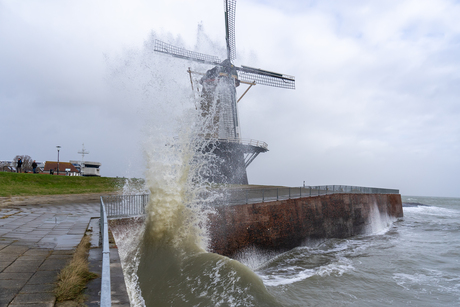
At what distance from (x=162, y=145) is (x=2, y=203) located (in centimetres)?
1277

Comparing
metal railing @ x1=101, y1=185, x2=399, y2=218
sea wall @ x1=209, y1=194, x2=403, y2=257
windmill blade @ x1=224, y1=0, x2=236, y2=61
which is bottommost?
sea wall @ x1=209, y1=194, x2=403, y2=257

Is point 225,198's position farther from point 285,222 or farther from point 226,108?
point 226,108

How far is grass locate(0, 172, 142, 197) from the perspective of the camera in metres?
22.7

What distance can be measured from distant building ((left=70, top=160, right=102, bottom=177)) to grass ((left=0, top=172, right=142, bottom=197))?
58.3ft

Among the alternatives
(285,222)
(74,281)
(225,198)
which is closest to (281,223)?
(285,222)

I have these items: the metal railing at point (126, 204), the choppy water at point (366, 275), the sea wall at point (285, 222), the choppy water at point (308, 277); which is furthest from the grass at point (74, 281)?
the sea wall at point (285, 222)

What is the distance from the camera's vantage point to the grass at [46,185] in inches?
894

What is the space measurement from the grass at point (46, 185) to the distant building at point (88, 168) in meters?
17.8

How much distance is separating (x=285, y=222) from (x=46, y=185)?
22828mm

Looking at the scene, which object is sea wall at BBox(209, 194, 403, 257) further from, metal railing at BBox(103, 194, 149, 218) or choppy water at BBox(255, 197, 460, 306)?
metal railing at BBox(103, 194, 149, 218)

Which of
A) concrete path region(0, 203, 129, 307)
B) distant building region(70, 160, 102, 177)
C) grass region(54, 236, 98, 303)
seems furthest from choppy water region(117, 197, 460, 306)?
distant building region(70, 160, 102, 177)

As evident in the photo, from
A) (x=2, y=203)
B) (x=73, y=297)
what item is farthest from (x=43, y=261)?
(x=2, y=203)

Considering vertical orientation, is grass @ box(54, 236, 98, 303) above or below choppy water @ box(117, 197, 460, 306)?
above

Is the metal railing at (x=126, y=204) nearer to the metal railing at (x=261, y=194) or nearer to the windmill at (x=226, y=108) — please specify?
the metal railing at (x=261, y=194)
